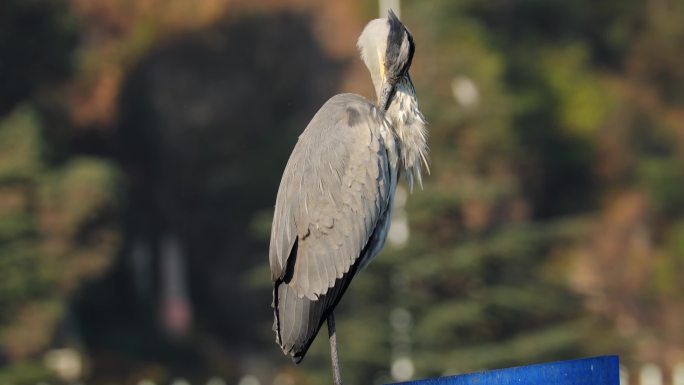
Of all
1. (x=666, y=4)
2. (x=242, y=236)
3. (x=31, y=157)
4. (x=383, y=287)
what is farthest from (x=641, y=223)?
(x=31, y=157)

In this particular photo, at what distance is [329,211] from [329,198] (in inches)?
1.8

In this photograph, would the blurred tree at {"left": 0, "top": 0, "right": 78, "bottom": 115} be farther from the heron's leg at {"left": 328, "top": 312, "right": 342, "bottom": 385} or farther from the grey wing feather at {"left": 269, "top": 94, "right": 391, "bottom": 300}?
the heron's leg at {"left": 328, "top": 312, "right": 342, "bottom": 385}

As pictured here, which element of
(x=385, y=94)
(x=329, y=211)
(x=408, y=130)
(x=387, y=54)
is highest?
(x=387, y=54)

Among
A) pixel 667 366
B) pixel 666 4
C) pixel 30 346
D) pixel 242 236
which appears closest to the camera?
pixel 30 346

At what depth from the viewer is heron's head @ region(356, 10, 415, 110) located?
566 centimetres

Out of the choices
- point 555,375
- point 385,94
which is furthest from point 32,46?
point 555,375

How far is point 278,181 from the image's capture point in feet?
67.2

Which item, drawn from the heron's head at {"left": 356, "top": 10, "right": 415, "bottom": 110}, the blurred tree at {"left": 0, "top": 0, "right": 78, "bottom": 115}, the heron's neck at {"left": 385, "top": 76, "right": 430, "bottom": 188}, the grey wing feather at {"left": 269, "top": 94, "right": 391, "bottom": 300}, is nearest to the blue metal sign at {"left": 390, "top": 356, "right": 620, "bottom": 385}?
the grey wing feather at {"left": 269, "top": 94, "right": 391, "bottom": 300}

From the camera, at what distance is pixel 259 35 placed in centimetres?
2227

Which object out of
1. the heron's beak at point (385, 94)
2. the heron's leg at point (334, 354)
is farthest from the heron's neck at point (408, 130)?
the heron's leg at point (334, 354)

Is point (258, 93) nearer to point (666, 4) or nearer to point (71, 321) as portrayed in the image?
point (71, 321)

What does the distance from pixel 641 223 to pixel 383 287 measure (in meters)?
7.34

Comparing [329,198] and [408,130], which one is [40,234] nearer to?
[408,130]

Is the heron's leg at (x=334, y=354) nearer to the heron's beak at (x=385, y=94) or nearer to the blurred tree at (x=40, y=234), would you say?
the heron's beak at (x=385, y=94)
